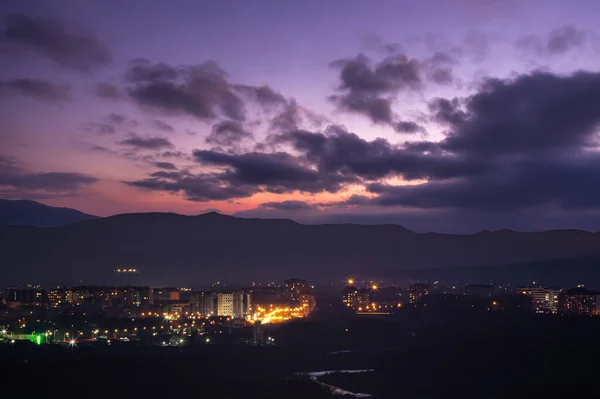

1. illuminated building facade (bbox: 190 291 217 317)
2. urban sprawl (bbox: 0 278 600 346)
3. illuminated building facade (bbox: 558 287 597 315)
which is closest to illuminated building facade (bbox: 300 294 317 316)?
urban sprawl (bbox: 0 278 600 346)

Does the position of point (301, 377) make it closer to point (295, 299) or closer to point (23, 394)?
point (23, 394)

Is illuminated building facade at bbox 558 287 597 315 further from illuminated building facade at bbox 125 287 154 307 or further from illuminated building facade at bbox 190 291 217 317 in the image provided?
illuminated building facade at bbox 125 287 154 307

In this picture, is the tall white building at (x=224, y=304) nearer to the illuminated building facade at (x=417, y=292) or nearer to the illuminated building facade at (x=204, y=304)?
the illuminated building facade at (x=204, y=304)

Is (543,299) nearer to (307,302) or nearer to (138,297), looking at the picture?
(307,302)

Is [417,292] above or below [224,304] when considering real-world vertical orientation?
above

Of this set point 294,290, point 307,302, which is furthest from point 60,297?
point 294,290

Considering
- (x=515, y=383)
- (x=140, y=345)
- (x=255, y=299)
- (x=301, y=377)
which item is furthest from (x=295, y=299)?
(x=515, y=383)
